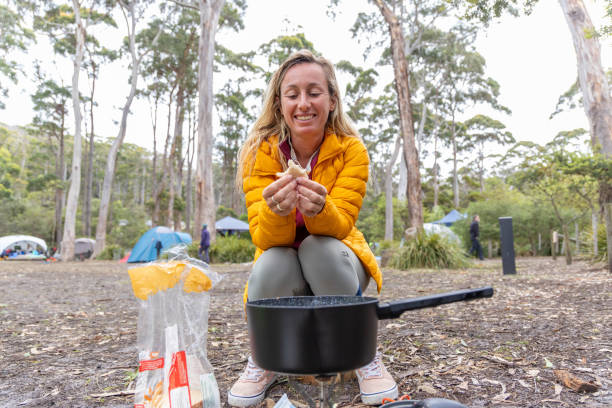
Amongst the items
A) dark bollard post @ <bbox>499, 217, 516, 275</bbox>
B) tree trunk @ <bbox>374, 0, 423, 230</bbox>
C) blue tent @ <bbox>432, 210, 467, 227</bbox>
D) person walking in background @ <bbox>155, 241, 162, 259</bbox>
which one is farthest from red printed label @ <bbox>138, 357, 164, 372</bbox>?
blue tent @ <bbox>432, 210, 467, 227</bbox>

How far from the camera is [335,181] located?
4.52ft

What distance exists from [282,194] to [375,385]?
0.68m

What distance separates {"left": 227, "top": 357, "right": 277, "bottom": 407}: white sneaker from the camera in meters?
1.19

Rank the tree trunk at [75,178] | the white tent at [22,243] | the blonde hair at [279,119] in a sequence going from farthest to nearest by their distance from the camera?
the white tent at [22,243] → the tree trunk at [75,178] → the blonde hair at [279,119]

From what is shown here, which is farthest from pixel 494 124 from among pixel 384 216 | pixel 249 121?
pixel 249 121

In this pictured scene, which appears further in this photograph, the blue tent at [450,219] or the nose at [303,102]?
the blue tent at [450,219]

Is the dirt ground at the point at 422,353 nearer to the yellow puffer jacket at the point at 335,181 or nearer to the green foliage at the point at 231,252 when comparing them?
the yellow puffer jacket at the point at 335,181

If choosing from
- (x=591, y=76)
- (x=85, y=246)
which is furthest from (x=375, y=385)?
(x=85, y=246)

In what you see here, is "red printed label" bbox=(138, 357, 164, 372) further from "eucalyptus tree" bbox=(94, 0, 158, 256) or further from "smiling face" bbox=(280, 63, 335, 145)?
"eucalyptus tree" bbox=(94, 0, 158, 256)

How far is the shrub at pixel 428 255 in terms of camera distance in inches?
252

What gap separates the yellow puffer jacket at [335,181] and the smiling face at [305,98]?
100mm

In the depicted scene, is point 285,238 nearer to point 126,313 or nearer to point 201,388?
point 201,388

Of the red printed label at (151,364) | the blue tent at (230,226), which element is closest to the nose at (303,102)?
the red printed label at (151,364)

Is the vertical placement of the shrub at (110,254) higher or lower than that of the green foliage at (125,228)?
lower
